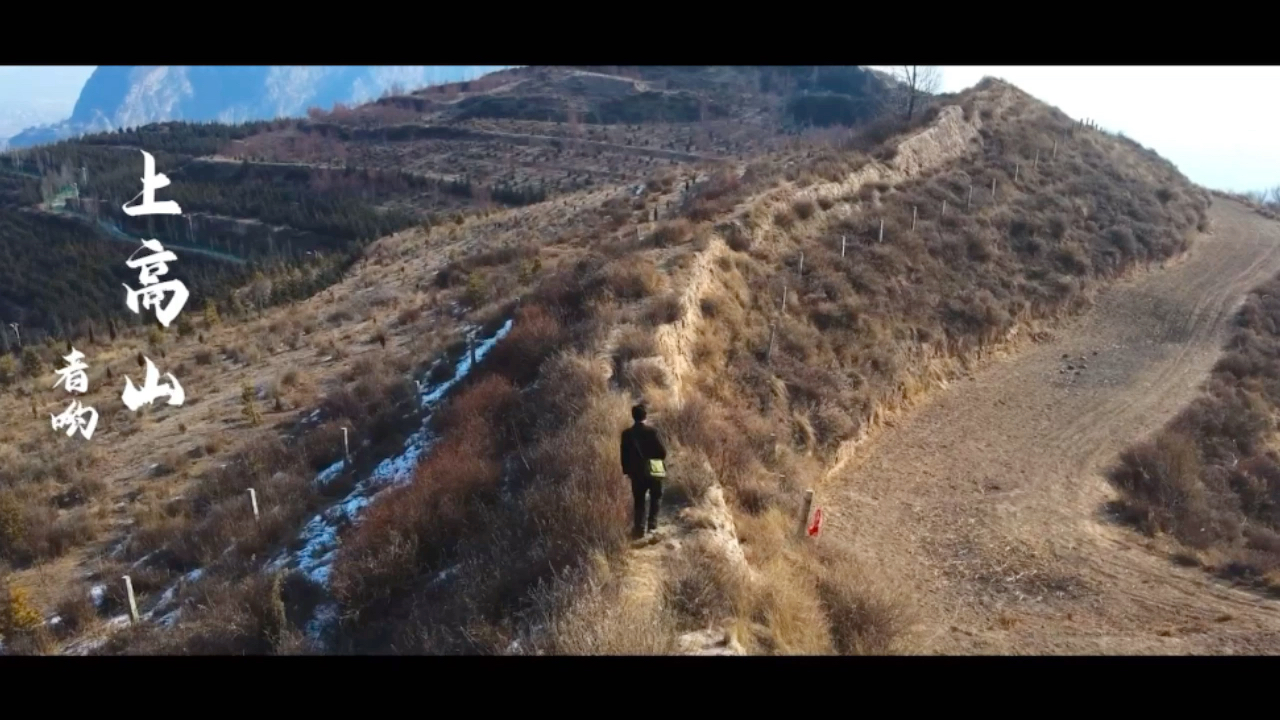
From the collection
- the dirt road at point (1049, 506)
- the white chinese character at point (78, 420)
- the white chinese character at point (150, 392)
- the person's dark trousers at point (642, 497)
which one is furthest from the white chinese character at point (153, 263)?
the dirt road at point (1049, 506)

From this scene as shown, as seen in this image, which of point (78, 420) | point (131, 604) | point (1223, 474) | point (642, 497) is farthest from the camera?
point (78, 420)

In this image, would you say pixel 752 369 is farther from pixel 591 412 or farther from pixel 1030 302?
pixel 1030 302

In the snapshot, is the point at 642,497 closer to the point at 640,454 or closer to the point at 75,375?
the point at 640,454

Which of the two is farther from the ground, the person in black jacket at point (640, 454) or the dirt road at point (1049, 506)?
the person in black jacket at point (640, 454)

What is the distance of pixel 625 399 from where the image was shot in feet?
30.0

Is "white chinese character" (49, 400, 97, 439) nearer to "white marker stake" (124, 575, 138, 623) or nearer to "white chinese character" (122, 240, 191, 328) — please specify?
"white chinese character" (122, 240, 191, 328)

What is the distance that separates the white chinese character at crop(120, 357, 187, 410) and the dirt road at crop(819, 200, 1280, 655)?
1605cm

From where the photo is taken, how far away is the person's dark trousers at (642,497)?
6449 mm

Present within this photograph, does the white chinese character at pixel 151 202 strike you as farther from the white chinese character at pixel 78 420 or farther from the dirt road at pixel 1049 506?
the white chinese character at pixel 78 420

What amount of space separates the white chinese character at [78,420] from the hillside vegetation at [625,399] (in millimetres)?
810

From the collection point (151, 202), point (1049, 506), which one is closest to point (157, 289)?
Answer: point (151, 202)

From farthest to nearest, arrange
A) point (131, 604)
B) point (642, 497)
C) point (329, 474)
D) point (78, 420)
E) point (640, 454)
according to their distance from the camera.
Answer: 1. point (78, 420)
2. point (329, 474)
3. point (131, 604)
4. point (642, 497)
5. point (640, 454)

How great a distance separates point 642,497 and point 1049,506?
8.08 m

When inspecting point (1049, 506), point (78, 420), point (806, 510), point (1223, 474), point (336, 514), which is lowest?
point (78, 420)
